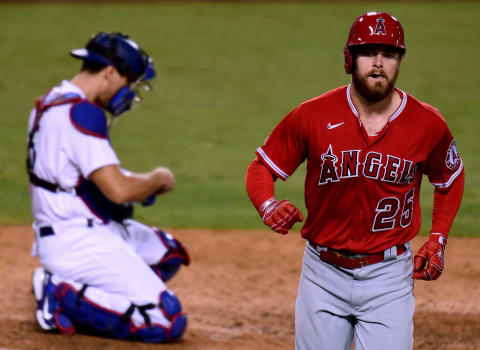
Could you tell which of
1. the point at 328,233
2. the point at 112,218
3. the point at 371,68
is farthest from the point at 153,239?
the point at 371,68

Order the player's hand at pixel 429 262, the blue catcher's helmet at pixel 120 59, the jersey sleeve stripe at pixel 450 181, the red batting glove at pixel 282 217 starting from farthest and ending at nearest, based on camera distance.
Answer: the blue catcher's helmet at pixel 120 59, the jersey sleeve stripe at pixel 450 181, the player's hand at pixel 429 262, the red batting glove at pixel 282 217

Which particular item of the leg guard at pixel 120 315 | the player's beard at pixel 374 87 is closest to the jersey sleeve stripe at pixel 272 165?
the player's beard at pixel 374 87

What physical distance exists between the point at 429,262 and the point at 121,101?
223 cm

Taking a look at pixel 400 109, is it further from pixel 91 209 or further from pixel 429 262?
pixel 91 209

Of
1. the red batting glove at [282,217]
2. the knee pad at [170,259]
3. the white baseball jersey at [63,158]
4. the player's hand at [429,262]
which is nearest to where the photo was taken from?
the red batting glove at [282,217]

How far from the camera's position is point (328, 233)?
3436 millimetres

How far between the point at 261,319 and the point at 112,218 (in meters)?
1.17

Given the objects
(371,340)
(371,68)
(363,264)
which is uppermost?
(371,68)

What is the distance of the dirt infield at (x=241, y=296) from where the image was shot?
15.8 feet

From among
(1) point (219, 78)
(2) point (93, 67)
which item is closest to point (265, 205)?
(2) point (93, 67)

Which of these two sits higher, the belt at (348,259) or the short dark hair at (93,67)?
the short dark hair at (93,67)

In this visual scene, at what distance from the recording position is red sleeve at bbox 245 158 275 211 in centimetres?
343

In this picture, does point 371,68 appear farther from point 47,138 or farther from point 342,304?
point 47,138

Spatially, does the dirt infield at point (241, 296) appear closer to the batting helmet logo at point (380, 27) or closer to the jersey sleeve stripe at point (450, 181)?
the jersey sleeve stripe at point (450, 181)
